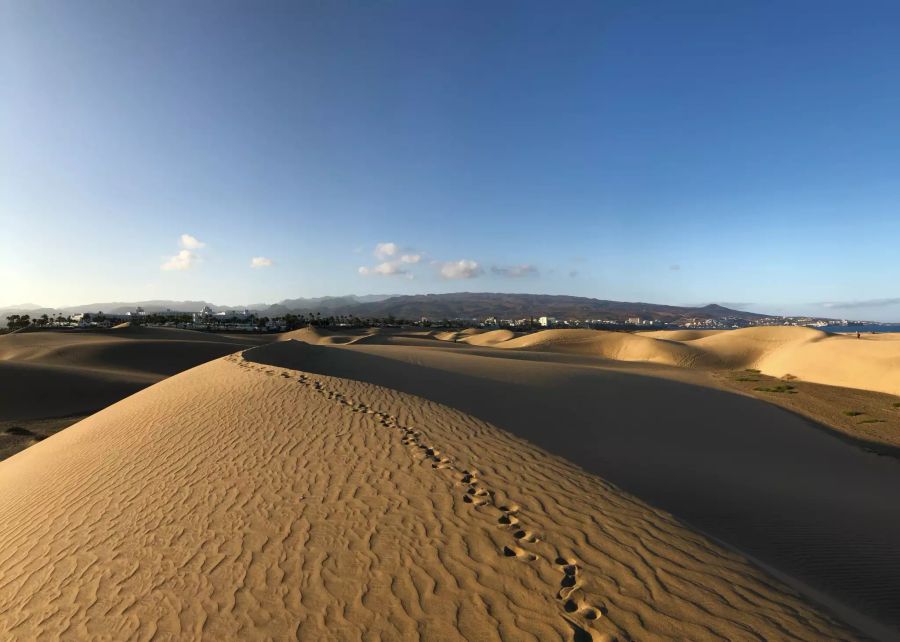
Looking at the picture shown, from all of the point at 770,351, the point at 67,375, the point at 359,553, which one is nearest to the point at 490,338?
the point at 770,351

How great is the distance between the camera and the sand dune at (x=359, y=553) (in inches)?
146

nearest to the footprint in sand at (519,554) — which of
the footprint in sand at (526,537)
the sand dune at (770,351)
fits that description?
the footprint in sand at (526,537)

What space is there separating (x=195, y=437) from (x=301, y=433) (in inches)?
89.7

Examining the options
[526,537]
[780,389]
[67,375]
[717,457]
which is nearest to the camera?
[526,537]

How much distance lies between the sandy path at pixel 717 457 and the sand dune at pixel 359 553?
178 cm

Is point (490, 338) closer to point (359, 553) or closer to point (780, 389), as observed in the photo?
point (780, 389)

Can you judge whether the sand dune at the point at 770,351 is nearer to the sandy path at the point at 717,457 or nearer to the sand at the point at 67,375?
the sandy path at the point at 717,457

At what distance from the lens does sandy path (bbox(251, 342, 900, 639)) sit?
5.96m

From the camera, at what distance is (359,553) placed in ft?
15.1

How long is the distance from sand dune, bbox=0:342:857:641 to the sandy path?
1.78m

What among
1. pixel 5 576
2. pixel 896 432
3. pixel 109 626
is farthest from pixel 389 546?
pixel 896 432

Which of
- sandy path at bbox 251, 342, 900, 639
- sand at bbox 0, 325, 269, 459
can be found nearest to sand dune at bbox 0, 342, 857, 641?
sandy path at bbox 251, 342, 900, 639

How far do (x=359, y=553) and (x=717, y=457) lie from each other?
10.4 metres

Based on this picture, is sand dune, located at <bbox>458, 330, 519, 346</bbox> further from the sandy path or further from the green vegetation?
the sandy path
